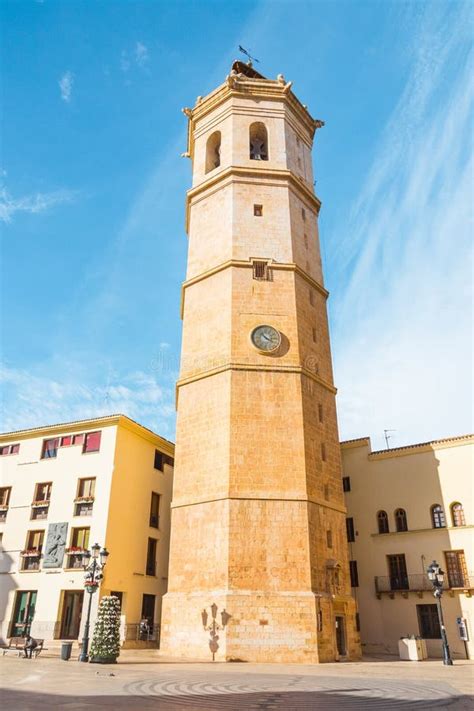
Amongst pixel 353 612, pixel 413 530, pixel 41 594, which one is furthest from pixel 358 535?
pixel 41 594

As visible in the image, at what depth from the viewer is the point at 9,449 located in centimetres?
3020

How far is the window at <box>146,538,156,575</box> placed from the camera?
27766 mm

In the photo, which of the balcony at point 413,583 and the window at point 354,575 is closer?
the balcony at point 413,583

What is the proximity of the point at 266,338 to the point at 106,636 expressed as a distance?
1285 centimetres

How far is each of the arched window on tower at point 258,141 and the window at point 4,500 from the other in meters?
21.9

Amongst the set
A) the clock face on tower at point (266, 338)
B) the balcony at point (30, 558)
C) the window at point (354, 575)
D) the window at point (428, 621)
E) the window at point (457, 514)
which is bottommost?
the window at point (428, 621)

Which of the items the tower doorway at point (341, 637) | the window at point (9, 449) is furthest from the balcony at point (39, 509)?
the tower doorway at point (341, 637)

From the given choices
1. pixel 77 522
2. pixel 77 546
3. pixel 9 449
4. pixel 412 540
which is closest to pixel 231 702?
pixel 77 546

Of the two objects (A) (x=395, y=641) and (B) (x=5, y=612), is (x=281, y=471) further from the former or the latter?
(B) (x=5, y=612)

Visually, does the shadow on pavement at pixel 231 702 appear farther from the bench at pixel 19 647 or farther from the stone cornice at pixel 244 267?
the stone cornice at pixel 244 267

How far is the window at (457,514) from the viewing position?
82.8 feet

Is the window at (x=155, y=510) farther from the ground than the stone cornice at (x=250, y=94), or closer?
closer

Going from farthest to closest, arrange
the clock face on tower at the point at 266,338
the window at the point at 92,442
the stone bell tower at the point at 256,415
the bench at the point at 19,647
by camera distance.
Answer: the window at the point at 92,442, the clock face on tower at the point at 266,338, the stone bell tower at the point at 256,415, the bench at the point at 19,647

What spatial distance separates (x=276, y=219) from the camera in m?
27.2
